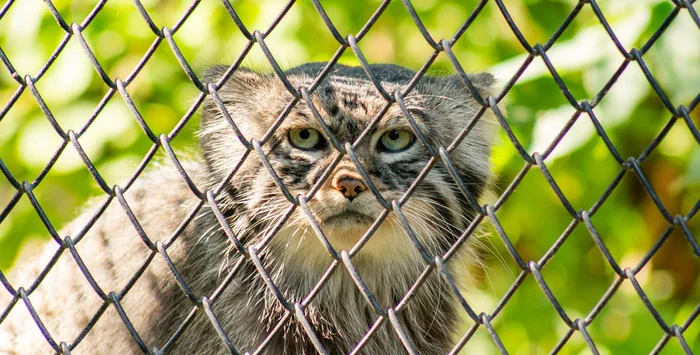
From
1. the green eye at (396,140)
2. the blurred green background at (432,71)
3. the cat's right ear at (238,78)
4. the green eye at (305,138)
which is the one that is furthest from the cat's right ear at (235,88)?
the green eye at (396,140)

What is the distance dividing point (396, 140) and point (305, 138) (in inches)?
14.2

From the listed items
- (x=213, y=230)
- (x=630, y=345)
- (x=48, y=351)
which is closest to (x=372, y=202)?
(x=213, y=230)

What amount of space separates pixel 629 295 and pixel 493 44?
168 cm

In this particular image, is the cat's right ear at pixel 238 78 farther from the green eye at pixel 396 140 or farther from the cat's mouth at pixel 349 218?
the cat's mouth at pixel 349 218

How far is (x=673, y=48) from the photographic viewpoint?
2916 mm

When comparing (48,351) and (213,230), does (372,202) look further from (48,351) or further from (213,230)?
(48,351)

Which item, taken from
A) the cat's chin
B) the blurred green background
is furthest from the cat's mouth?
the blurred green background

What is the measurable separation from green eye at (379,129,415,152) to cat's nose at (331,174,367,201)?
0.38m

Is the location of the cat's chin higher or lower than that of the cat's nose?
lower

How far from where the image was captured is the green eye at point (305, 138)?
319cm

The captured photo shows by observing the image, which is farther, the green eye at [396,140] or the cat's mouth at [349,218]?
the green eye at [396,140]

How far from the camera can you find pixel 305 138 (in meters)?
3.21

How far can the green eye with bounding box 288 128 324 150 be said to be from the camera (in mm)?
3189

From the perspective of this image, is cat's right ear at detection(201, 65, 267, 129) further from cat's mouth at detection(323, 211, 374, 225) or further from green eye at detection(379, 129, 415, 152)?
cat's mouth at detection(323, 211, 374, 225)
